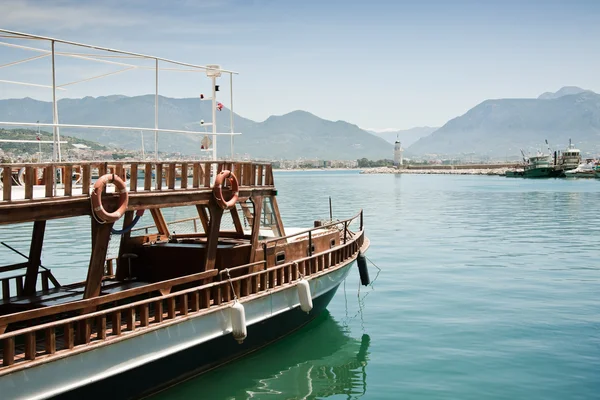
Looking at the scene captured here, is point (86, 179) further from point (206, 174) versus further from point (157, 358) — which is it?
point (157, 358)

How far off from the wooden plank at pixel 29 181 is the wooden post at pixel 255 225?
521 cm

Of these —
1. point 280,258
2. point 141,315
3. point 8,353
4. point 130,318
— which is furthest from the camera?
point 280,258

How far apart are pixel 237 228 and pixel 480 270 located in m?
12.6

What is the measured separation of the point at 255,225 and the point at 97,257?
4.20 m

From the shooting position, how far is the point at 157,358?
1006 cm

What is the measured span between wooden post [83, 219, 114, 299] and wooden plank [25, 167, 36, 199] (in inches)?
43.7

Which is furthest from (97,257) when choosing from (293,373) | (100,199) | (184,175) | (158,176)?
(293,373)

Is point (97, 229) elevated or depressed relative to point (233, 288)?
elevated

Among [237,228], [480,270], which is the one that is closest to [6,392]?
[237,228]

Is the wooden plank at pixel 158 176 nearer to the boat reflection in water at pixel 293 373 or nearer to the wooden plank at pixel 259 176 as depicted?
the wooden plank at pixel 259 176

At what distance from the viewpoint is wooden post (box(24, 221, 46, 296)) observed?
Result: 1105 centimetres

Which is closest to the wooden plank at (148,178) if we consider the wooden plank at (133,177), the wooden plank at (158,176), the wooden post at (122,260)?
the wooden plank at (158,176)

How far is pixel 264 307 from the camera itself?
12.5m

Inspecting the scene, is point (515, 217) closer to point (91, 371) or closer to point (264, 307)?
point (264, 307)
